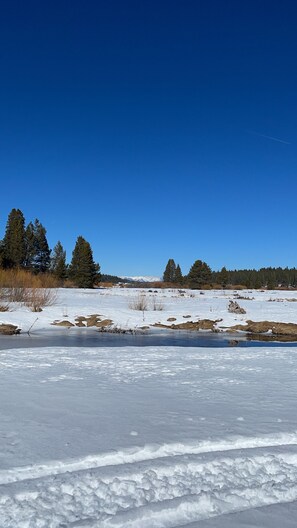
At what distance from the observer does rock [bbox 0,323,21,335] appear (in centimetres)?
1487

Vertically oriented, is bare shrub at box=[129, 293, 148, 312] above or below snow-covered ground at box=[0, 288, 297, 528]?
above

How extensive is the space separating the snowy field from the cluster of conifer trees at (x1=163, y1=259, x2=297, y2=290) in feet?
142

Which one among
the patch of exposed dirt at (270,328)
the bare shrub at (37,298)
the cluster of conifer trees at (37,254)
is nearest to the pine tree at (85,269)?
the cluster of conifer trees at (37,254)

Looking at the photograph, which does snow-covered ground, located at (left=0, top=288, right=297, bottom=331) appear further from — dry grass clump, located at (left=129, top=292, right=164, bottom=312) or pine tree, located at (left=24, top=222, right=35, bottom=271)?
pine tree, located at (left=24, top=222, right=35, bottom=271)

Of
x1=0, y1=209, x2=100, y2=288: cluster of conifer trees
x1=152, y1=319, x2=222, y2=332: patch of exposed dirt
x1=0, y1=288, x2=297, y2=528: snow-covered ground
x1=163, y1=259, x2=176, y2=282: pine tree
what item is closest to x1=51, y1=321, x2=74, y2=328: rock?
x1=152, y1=319, x2=222, y2=332: patch of exposed dirt

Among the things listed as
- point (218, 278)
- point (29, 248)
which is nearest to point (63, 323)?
point (29, 248)

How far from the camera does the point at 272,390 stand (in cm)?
519

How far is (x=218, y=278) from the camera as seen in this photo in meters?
65.6

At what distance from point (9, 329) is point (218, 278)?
5288 centimetres

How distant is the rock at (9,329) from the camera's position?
1487 cm

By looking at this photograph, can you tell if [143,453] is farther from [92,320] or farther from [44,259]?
[44,259]

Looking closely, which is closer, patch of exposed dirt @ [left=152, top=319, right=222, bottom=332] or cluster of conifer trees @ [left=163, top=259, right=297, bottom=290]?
patch of exposed dirt @ [left=152, top=319, right=222, bottom=332]

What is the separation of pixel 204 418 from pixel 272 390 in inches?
67.3

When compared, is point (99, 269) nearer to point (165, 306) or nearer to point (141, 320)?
point (165, 306)
